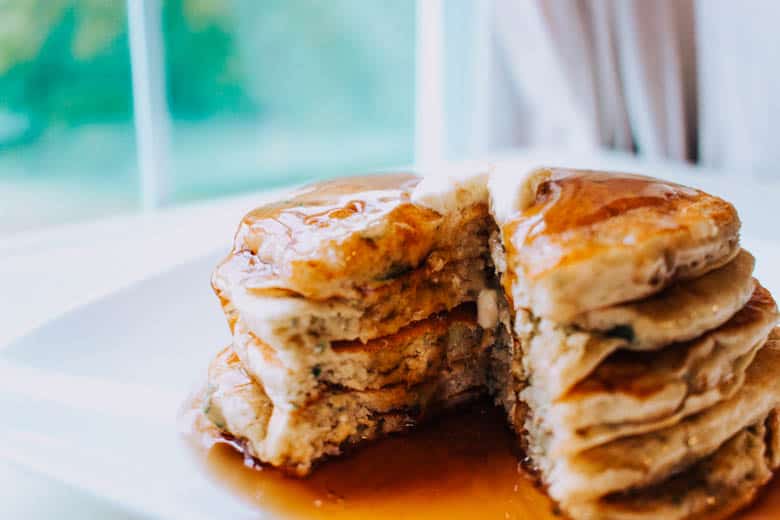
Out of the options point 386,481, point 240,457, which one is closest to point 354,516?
point 386,481

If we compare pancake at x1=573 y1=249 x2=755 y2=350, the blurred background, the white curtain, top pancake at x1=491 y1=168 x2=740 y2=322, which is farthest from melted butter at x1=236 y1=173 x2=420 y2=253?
the white curtain

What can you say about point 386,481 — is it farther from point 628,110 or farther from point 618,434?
point 628,110

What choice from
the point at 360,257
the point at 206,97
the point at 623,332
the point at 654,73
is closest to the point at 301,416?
the point at 360,257

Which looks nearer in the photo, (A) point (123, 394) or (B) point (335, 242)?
(B) point (335, 242)

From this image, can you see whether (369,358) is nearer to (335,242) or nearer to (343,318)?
(343,318)

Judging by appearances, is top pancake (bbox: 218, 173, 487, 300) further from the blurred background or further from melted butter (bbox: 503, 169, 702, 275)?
the blurred background

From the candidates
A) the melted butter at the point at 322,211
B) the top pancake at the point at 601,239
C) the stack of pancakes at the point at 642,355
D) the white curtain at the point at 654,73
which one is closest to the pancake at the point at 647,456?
the stack of pancakes at the point at 642,355
